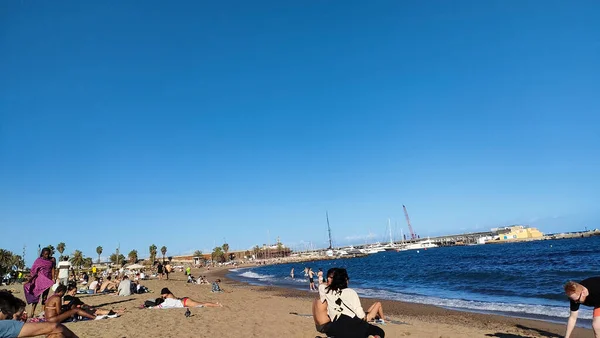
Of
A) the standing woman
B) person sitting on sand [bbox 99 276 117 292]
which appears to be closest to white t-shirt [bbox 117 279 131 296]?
person sitting on sand [bbox 99 276 117 292]

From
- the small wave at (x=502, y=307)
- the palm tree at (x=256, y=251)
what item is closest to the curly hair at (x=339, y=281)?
the small wave at (x=502, y=307)

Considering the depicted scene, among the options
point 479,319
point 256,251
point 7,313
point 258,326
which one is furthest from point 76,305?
point 256,251

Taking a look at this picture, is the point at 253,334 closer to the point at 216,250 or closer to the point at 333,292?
the point at 333,292

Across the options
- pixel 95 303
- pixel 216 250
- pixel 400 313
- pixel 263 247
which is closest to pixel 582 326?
pixel 400 313

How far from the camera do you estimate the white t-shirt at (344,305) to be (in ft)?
17.5

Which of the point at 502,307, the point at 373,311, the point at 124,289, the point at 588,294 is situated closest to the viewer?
the point at 588,294

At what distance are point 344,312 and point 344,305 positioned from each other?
97 mm

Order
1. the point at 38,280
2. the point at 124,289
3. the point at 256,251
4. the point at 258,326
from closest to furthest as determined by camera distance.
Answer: the point at 258,326
the point at 38,280
the point at 124,289
the point at 256,251

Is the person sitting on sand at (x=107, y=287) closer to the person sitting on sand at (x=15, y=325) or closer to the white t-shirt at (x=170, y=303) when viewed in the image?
the white t-shirt at (x=170, y=303)

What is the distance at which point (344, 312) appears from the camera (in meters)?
5.36

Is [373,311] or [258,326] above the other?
[373,311]

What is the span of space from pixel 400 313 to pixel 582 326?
6070mm

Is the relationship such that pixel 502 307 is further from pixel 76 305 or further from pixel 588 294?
pixel 76 305

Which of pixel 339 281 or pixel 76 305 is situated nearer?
pixel 339 281
